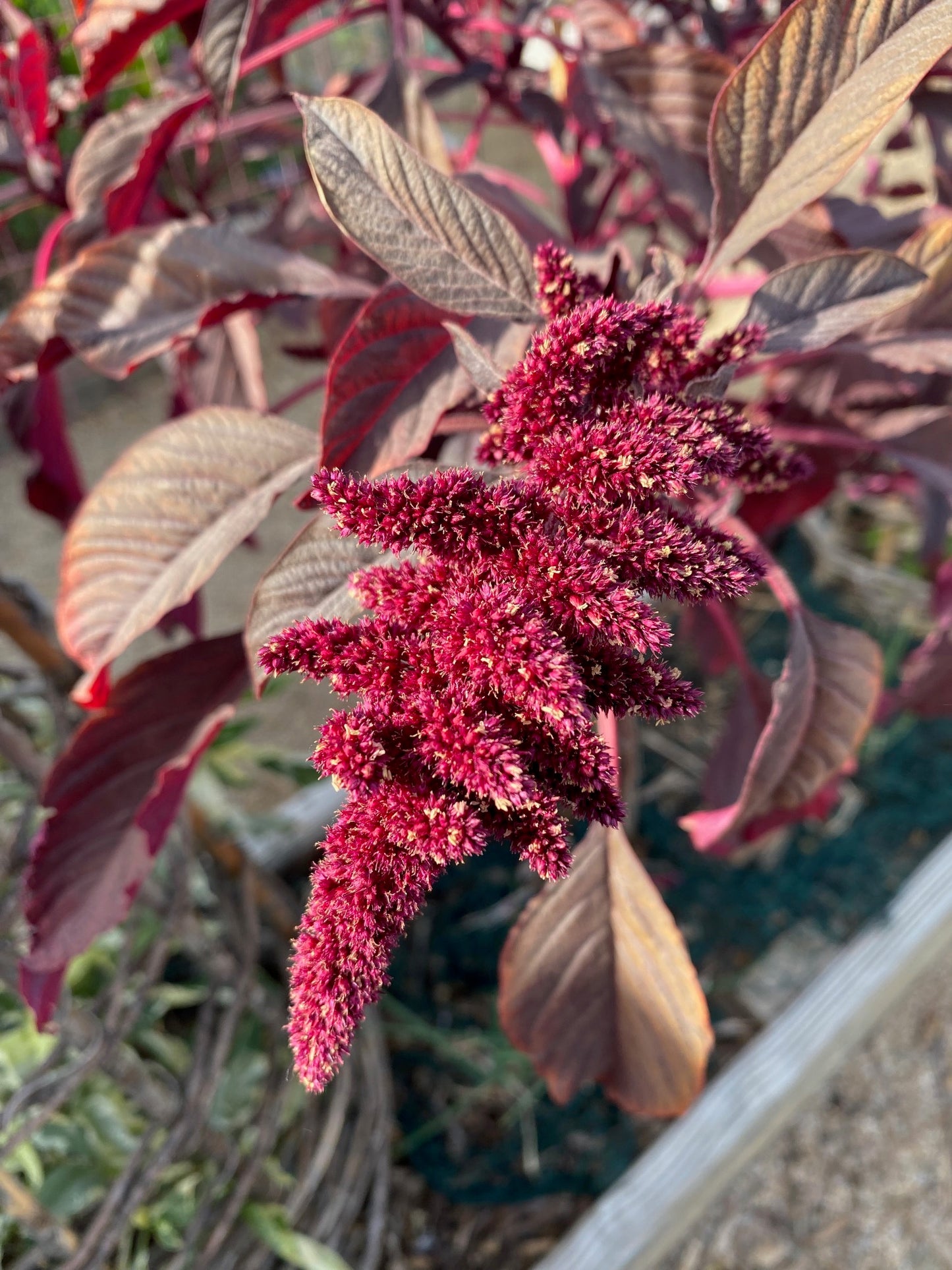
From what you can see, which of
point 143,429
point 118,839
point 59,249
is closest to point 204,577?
point 118,839

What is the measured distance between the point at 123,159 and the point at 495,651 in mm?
615

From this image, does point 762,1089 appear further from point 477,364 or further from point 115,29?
point 115,29

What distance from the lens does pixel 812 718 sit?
0.66 meters

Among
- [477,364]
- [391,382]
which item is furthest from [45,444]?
[477,364]

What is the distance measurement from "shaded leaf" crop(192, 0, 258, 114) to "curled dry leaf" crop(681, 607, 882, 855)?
55cm

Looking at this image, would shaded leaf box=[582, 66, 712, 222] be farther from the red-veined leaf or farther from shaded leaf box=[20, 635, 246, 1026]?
shaded leaf box=[20, 635, 246, 1026]

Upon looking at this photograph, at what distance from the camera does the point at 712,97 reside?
72cm

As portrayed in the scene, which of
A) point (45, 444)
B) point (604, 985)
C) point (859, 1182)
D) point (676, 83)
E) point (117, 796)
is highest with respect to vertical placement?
point (676, 83)

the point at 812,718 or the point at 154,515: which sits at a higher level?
the point at 154,515

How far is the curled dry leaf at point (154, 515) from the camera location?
1.98ft

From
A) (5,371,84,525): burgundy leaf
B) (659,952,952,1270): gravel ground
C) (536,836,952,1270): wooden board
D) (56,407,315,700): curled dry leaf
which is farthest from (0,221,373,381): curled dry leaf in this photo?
(659,952,952,1270): gravel ground

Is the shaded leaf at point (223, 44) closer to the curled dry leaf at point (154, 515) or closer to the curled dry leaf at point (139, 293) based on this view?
the curled dry leaf at point (139, 293)

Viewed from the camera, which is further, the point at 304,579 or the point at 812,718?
the point at 812,718

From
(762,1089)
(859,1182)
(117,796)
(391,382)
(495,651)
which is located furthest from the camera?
(859,1182)
